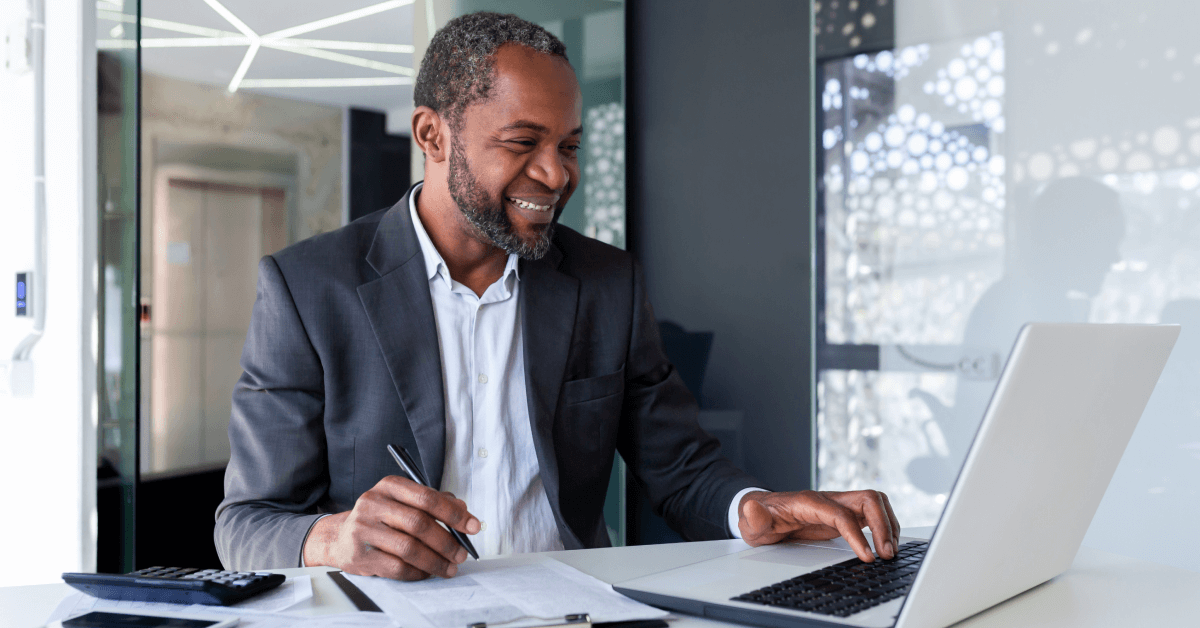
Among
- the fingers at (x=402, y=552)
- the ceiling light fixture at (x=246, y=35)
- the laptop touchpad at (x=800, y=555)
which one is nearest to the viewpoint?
the fingers at (x=402, y=552)

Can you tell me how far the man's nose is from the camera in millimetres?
1426

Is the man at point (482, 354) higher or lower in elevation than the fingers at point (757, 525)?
higher

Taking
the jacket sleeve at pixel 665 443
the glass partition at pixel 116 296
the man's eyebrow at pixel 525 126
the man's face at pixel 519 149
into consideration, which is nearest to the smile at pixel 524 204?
the man's face at pixel 519 149

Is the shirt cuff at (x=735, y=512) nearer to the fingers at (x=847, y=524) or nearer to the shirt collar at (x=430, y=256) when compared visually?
the fingers at (x=847, y=524)

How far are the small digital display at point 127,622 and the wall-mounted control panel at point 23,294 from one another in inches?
79.5

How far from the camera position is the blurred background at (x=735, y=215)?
1978 millimetres

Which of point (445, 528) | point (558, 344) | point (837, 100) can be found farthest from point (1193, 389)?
point (445, 528)

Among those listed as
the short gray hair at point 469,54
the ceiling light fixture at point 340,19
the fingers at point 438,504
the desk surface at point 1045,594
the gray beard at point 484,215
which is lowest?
the desk surface at point 1045,594

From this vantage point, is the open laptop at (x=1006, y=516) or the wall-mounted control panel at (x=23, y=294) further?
the wall-mounted control panel at (x=23, y=294)

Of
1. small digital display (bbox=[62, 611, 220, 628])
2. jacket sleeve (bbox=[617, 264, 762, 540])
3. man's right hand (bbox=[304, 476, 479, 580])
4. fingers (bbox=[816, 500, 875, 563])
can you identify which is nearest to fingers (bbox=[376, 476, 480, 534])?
man's right hand (bbox=[304, 476, 479, 580])

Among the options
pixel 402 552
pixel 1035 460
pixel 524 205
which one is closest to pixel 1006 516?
pixel 1035 460

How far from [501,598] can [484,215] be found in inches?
29.6

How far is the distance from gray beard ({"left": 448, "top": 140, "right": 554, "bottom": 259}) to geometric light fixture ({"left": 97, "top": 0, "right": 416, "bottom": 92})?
4.30 ft

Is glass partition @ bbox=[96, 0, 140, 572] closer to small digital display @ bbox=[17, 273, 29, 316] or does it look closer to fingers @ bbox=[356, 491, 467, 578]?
small digital display @ bbox=[17, 273, 29, 316]
